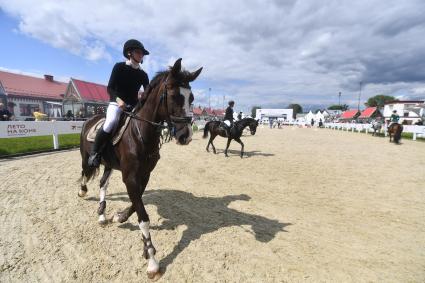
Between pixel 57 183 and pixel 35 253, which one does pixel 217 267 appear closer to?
pixel 35 253

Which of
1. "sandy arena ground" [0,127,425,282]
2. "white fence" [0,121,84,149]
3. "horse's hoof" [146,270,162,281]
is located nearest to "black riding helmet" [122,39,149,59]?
"sandy arena ground" [0,127,425,282]

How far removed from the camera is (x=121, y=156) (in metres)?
3.80

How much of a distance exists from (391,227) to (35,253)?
6207 millimetres

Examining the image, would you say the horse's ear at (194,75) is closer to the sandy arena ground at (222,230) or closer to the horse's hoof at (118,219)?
the sandy arena ground at (222,230)

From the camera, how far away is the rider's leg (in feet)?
13.0

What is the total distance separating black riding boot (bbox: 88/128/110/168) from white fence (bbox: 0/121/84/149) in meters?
9.63

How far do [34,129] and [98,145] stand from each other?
35.4ft

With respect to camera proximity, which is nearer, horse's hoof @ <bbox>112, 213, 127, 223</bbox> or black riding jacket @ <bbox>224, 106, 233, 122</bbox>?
horse's hoof @ <bbox>112, 213, 127, 223</bbox>

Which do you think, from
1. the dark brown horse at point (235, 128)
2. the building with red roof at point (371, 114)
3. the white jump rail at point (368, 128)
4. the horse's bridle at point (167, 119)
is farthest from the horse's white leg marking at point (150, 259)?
the building with red roof at point (371, 114)

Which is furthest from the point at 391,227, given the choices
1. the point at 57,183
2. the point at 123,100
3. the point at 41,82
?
the point at 41,82

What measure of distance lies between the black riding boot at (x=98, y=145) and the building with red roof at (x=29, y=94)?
35712 mm

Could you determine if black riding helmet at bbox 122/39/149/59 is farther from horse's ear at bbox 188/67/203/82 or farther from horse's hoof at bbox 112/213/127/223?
horse's hoof at bbox 112/213/127/223

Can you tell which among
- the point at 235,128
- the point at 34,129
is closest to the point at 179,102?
the point at 235,128

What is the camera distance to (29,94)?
120 feet
